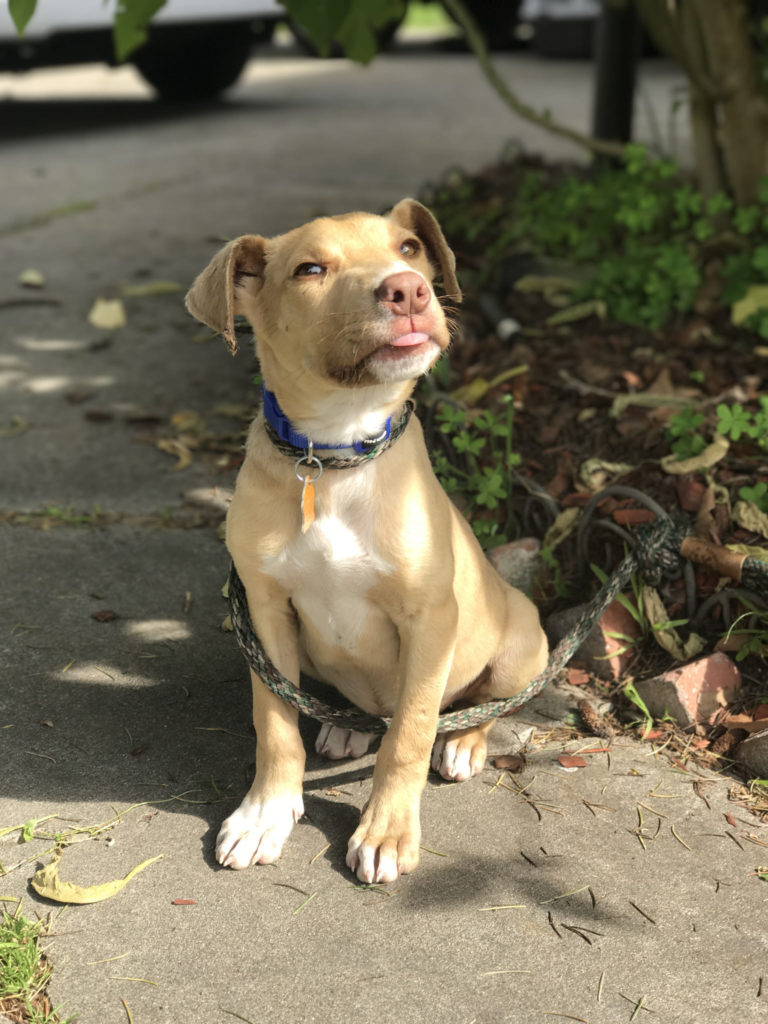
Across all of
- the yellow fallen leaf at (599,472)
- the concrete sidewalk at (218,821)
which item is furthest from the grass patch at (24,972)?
the yellow fallen leaf at (599,472)

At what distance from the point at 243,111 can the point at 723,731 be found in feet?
36.4

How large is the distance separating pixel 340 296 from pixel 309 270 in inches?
5.6

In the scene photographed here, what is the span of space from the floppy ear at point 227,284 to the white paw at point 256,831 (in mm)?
1065

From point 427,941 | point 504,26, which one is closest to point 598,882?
point 427,941

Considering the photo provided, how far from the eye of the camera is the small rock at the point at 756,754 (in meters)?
2.94

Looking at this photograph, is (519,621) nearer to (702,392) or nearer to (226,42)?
(702,392)

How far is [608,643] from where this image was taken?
3371 mm

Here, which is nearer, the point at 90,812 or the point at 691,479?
the point at 90,812

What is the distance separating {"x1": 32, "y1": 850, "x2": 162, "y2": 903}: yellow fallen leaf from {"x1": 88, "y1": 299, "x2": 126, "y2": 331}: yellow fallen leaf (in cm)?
385

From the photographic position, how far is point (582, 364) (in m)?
4.49

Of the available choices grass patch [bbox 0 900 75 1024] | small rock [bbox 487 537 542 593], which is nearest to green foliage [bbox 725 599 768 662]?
small rock [bbox 487 537 542 593]

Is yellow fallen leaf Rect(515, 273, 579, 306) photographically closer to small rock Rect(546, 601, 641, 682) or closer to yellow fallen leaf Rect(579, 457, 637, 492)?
yellow fallen leaf Rect(579, 457, 637, 492)

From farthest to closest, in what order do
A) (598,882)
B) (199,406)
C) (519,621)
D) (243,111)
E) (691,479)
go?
(243,111) → (199,406) → (691,479) → (519,621) → (598,882)

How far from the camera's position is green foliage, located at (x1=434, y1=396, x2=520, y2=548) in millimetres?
3742
